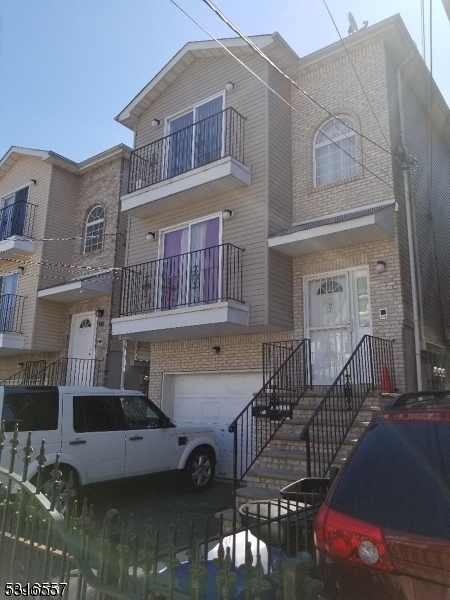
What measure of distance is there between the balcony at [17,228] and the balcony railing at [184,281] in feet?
18.9

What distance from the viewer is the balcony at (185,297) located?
9859 millimetres

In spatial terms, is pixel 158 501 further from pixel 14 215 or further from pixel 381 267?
pixel 14 215

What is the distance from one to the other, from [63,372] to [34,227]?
17.1 ft

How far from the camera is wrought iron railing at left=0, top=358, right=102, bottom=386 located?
14.4 m

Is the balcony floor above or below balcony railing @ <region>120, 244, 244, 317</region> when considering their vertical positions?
below

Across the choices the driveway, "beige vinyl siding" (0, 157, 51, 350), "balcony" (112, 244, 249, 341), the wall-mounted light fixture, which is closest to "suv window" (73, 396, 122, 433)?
the driveway

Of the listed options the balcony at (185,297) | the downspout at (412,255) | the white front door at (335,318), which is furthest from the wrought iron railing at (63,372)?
the downspout at (412,255)

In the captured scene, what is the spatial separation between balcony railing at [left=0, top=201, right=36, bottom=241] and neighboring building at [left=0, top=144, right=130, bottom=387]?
0.12 ft

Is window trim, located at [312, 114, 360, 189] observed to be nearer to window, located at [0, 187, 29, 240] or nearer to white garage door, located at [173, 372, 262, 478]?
white garage door, located at [173, 372, 262, 478]

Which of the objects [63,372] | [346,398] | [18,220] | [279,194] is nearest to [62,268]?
[18,220]

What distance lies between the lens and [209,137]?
1195 centimetres

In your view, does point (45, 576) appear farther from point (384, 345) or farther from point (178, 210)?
point (178, 210)

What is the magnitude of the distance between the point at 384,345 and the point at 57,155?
518 inches

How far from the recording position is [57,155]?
54.6 ft
